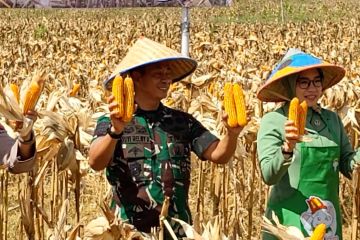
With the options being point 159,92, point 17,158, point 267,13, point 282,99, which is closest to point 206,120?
point 282,99

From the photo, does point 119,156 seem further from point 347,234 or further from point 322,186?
point 347,234

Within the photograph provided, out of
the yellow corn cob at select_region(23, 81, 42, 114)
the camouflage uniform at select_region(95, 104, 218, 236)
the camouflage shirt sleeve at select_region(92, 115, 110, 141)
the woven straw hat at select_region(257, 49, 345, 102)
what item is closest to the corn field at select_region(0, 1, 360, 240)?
the camouflage uniform at select_region(95, 104, 218, 236)

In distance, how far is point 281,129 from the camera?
3010 mm

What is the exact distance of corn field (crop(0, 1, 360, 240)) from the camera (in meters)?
3.49

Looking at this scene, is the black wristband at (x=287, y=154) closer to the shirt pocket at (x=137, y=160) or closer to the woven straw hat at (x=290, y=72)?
the woven straw hat at (x=290, y=72)

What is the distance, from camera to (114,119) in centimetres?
259

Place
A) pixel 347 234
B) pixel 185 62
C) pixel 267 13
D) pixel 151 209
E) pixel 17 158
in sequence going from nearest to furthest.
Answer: pixel 17 158, pixel 151 209, pixel 185 62, pixel 347 234, pixel 267 13

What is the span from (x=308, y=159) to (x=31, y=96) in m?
1.11

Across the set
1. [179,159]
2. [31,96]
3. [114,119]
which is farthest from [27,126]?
[179,159]

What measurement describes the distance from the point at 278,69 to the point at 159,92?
573mm

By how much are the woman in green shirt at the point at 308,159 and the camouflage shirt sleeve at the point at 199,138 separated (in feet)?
0.66

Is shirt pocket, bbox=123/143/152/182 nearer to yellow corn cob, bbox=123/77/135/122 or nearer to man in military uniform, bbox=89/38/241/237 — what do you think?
man in military uniform, bbox=89/38/241/237

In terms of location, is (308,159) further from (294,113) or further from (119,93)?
(119,93)

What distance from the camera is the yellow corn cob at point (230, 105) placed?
261 centimetres
